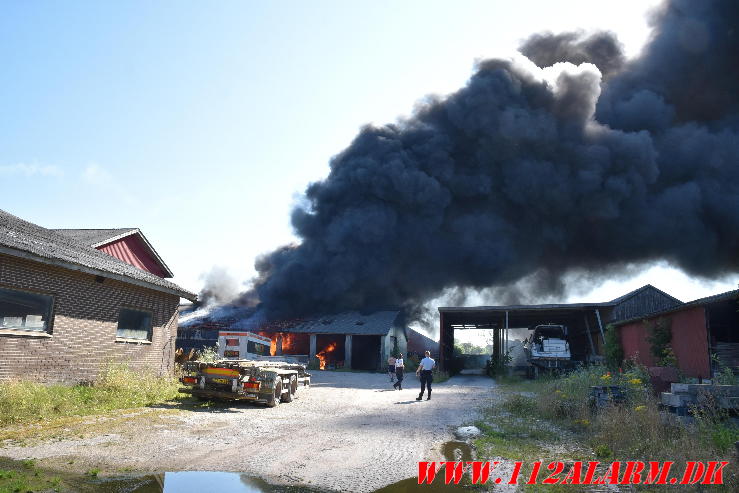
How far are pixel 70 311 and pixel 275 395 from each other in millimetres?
5040

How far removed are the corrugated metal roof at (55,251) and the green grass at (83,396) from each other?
7.61ft

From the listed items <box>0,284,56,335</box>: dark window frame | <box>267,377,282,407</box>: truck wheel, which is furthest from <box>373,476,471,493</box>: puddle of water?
<box>0,284,56,335</box>: dark window frame

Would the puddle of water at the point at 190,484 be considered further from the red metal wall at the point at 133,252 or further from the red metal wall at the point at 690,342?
the red metal wall at the point at 133,252

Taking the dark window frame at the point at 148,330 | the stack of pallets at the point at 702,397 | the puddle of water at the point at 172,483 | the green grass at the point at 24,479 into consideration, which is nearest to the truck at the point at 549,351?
the stack of pallets at the point at 702,397

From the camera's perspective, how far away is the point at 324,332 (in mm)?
33375

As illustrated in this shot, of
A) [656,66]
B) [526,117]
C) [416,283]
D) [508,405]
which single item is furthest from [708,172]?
[508,405]

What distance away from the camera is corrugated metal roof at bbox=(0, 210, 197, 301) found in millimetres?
10055

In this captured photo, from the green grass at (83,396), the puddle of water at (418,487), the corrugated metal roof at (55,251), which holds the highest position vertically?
the corrugated metal roof at (55,251)

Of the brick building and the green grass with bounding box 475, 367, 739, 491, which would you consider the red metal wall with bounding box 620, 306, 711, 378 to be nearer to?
the green grass with bounding box 475, 367, 739, 491

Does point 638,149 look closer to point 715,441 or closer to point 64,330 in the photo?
point 715,441

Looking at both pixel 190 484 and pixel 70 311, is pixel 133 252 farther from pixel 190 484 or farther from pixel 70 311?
pixel 190 484

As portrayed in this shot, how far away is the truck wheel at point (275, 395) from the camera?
38.6 feet

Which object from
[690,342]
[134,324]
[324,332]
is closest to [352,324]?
[324,332]

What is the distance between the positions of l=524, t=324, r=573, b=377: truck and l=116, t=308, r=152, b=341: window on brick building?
61.8 feet
